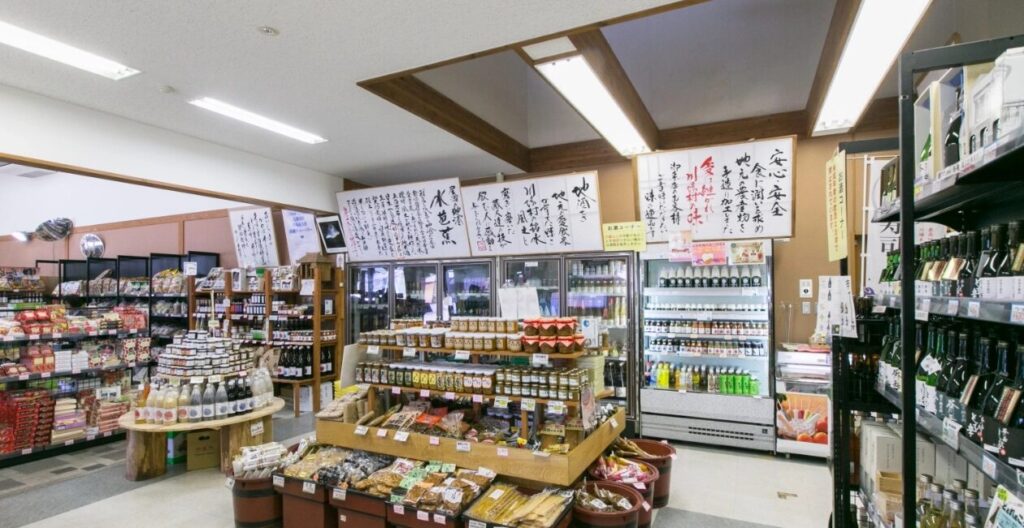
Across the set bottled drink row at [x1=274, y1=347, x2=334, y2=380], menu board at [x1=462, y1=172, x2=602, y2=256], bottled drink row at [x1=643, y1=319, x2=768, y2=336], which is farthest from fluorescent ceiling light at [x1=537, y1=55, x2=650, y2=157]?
bottled drink row at [x1=274, y1=347, x2=334, y2=380]

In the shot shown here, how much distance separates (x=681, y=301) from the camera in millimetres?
5762

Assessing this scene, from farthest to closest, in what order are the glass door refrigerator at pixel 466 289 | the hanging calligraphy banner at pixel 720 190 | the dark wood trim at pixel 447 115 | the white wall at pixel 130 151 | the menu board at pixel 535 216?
the glass door refrigerator at pixel 466 289 → the menu board at pixel 535 216 → the hanging calligraphy banner at pixel 720 190 → the dark wood trim at pixel 447 115 → the white wall at pixel 130 151

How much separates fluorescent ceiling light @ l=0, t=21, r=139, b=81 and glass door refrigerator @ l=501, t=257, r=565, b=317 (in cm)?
403

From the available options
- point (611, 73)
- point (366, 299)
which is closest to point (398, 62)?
point (611, 73)

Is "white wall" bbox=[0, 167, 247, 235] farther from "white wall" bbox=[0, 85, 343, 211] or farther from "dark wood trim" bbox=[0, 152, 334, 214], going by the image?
"dark wood trim" bbox=[0, 152, 334, 214]

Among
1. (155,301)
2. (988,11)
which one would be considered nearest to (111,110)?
(155,301)

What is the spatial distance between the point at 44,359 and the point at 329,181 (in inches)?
140

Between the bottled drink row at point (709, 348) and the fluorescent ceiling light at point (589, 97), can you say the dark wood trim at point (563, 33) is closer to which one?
the fluorescent ceiling light at point (589, 97)

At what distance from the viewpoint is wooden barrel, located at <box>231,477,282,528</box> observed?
140 inches

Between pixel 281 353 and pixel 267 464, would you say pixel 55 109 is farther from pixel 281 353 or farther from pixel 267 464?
A: pixel 281 353

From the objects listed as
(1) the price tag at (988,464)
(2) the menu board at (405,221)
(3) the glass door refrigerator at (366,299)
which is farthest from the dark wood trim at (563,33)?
(3) the glass door refrigerator at (366,299)

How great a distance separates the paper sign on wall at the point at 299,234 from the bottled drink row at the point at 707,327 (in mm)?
4909

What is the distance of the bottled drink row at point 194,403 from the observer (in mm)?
4352

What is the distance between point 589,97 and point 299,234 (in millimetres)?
5368
